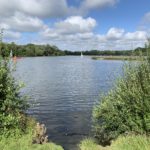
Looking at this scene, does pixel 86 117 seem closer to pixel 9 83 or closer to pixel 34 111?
pixel 34 111

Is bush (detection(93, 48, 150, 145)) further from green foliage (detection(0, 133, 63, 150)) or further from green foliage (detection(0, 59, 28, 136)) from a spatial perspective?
green foliage (detection(0, 59, 28, 136))

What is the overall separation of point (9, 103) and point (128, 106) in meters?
5.73

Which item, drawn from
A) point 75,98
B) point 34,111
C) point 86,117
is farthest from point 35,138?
point 75,98

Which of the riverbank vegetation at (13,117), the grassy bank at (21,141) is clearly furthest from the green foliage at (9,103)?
the grassy bank at (21,141)

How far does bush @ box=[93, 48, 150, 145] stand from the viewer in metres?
16.2

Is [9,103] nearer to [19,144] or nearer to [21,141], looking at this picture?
[21,141]

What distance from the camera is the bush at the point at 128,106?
16234 mm

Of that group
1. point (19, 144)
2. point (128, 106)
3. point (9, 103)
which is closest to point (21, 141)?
point (19, 144)

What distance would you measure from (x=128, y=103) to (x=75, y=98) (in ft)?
77.3

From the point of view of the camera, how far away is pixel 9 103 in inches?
631

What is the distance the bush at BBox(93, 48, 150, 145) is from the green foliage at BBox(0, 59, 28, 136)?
4.42 m

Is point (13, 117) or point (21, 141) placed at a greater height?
point (13, 117)

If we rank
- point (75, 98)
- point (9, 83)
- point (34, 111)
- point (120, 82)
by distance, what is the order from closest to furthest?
point (9, 83) < point (120, 82) < point (34, 111) < point (75, 98)

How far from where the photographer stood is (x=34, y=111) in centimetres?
3139
